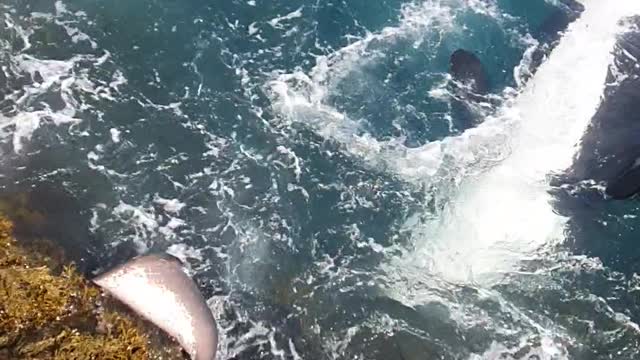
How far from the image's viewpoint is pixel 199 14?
112ft

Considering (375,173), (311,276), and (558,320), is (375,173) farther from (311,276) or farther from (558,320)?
(558,320)

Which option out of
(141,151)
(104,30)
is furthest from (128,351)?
(104,30)

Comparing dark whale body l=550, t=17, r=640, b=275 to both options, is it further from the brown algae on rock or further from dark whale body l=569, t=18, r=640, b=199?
the brown algae on rock

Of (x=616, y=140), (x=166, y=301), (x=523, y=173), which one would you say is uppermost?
(x=616, y=140)

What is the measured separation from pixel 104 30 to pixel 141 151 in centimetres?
739

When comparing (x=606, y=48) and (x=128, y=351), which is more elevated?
(x=606, y=48)

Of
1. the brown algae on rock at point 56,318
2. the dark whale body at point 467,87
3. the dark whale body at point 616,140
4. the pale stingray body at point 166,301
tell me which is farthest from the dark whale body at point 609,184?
the brown algae on rock at point 56,318

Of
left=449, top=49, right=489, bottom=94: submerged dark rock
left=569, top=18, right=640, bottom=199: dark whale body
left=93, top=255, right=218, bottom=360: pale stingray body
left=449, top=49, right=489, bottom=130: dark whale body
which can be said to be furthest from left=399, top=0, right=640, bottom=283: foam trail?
left=93, top=255, right=218, bottom=360: pale stingray body

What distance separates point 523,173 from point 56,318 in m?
21.5

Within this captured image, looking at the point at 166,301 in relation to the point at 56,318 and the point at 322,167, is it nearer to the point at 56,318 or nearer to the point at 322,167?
the point at 56,318

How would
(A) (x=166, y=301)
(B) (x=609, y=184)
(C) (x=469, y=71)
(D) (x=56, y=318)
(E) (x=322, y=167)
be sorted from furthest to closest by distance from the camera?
1. (C) (x=469, y=71)
2. (B) (x=609, y=184)
3. (E) (x=322, y=167)
4. (A) (x=166, y=301)
5. (D) (x=56, y=318)

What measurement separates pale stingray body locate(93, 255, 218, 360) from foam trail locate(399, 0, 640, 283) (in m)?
9.13

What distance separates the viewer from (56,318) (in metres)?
22.3

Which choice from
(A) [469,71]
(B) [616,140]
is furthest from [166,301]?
(B) [616,140]
